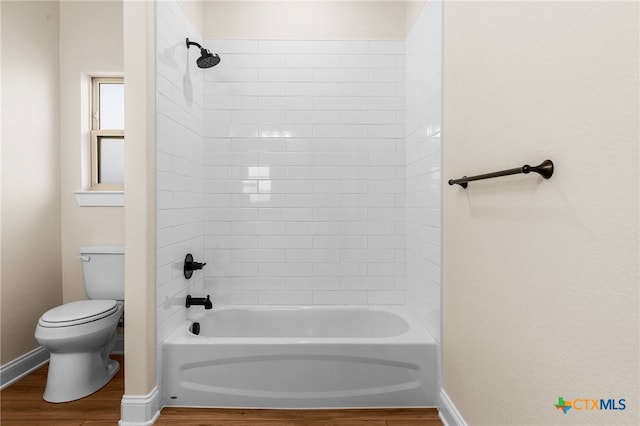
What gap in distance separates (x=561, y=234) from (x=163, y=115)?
1918 millimetres

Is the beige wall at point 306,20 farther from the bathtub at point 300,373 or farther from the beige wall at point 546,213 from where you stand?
the bathtub at point 300,373

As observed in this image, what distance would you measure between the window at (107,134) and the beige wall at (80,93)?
0.10m

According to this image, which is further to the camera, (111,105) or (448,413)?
(111,105)

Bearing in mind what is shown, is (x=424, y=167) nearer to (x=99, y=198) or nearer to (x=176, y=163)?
(x=176, y=163)

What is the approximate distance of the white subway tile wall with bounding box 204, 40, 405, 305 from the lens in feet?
8.70

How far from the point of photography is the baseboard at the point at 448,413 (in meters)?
1.66

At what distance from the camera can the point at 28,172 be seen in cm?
240

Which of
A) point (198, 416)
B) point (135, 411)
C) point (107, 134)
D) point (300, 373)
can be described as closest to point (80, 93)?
point (107, 134)

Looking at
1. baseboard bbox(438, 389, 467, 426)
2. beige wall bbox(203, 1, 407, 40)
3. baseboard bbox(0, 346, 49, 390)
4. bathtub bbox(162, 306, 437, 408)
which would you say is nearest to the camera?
baseboard bbox(438, 389, 467, 426)

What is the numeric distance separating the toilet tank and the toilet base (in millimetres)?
474

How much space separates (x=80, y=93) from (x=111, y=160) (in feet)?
1.68

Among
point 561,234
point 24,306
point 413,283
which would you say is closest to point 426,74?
point 413,283

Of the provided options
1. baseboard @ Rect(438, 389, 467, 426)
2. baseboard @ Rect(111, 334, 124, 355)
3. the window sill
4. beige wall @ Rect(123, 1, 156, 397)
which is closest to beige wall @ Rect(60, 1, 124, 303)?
the window sill

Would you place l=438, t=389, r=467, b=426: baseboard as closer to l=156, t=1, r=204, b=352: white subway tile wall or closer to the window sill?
l=156, t=1, r=204, b=352: white subway tile wall
